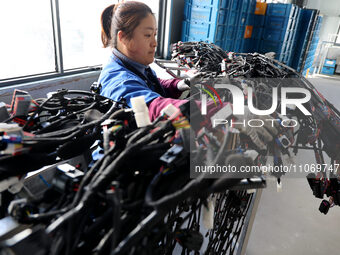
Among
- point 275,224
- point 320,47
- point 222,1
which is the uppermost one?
point 222,1

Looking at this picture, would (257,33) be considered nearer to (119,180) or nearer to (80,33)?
(80,33)

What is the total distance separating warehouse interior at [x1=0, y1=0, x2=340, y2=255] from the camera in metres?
0.38

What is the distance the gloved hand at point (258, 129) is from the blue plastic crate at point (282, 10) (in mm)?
4607

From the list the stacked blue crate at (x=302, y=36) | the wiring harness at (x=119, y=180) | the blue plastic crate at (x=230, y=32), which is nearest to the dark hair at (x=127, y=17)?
the wiring harness at (x=119, y=180)

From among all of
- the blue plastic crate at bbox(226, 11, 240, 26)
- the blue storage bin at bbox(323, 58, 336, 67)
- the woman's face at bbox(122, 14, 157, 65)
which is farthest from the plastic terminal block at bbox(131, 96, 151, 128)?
the blue storage bin at bbox(323, 58, 336, 67)

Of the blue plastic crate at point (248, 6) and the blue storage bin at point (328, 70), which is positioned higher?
the blue plastic crate at point (248, 6)

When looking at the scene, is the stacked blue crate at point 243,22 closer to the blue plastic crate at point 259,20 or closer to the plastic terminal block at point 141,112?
the blue plastic crate at point 259,20

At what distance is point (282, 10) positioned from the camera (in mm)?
4461

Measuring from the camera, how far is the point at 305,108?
823 mm

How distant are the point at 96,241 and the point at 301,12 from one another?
592cm

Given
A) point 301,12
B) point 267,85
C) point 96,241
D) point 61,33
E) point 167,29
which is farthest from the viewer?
point 301,12

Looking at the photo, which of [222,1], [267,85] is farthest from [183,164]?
[222,1]

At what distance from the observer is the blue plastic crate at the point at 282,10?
4.36 metres

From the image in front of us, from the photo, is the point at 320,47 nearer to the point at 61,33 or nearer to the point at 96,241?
the point at 61,33
